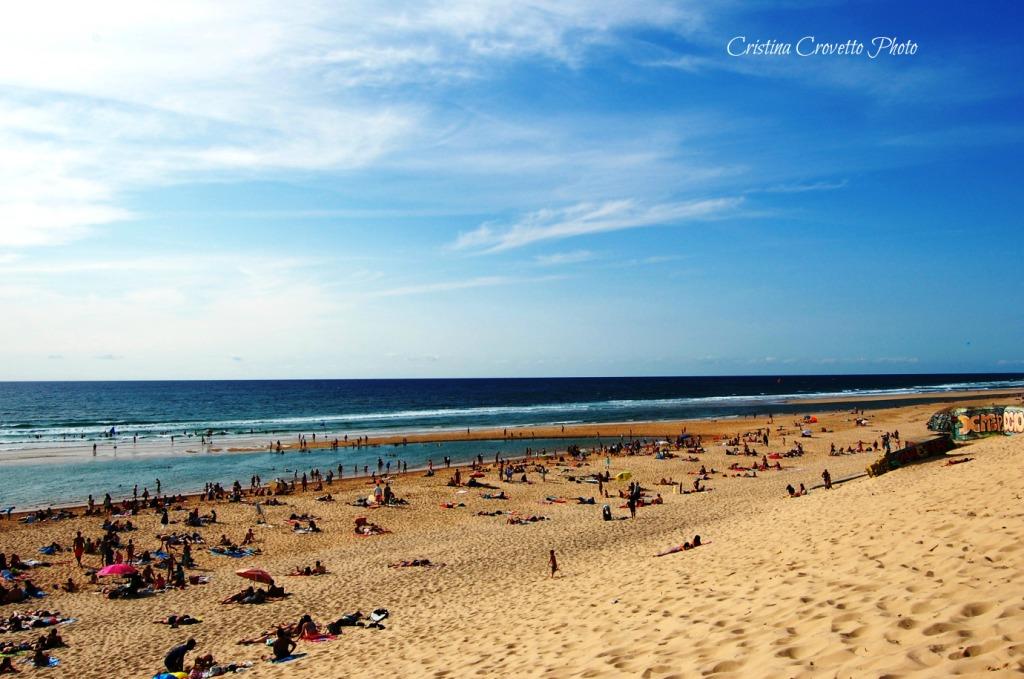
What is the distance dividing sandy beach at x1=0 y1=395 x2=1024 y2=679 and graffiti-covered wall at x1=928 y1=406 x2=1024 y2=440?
1811 mm

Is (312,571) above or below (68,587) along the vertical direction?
above

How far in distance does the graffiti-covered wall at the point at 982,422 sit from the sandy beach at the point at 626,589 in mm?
1811

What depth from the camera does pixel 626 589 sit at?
481 inches

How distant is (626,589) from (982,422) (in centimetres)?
2313

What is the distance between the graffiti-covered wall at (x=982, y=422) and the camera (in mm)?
25487

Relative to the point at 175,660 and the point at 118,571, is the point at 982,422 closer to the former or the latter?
the point at 175,660

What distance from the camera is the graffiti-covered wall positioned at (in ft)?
83.6

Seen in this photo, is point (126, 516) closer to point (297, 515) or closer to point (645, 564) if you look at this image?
point (297, 515)

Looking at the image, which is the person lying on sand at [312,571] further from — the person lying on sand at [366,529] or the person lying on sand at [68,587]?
the person lying on sand at [68,587]

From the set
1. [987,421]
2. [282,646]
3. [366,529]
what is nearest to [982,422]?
[987,421]

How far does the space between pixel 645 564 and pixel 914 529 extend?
616cm

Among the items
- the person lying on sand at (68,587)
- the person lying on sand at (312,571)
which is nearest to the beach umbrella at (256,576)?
the person lying on sand at (312,571)

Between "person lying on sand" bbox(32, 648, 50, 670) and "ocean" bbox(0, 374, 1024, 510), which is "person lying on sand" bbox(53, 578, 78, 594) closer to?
"person lying on sand" bbox(32, 648, 50, 670)

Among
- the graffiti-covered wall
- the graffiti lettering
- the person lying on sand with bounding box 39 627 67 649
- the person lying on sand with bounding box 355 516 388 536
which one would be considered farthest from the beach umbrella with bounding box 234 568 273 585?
the graffiti lettering
